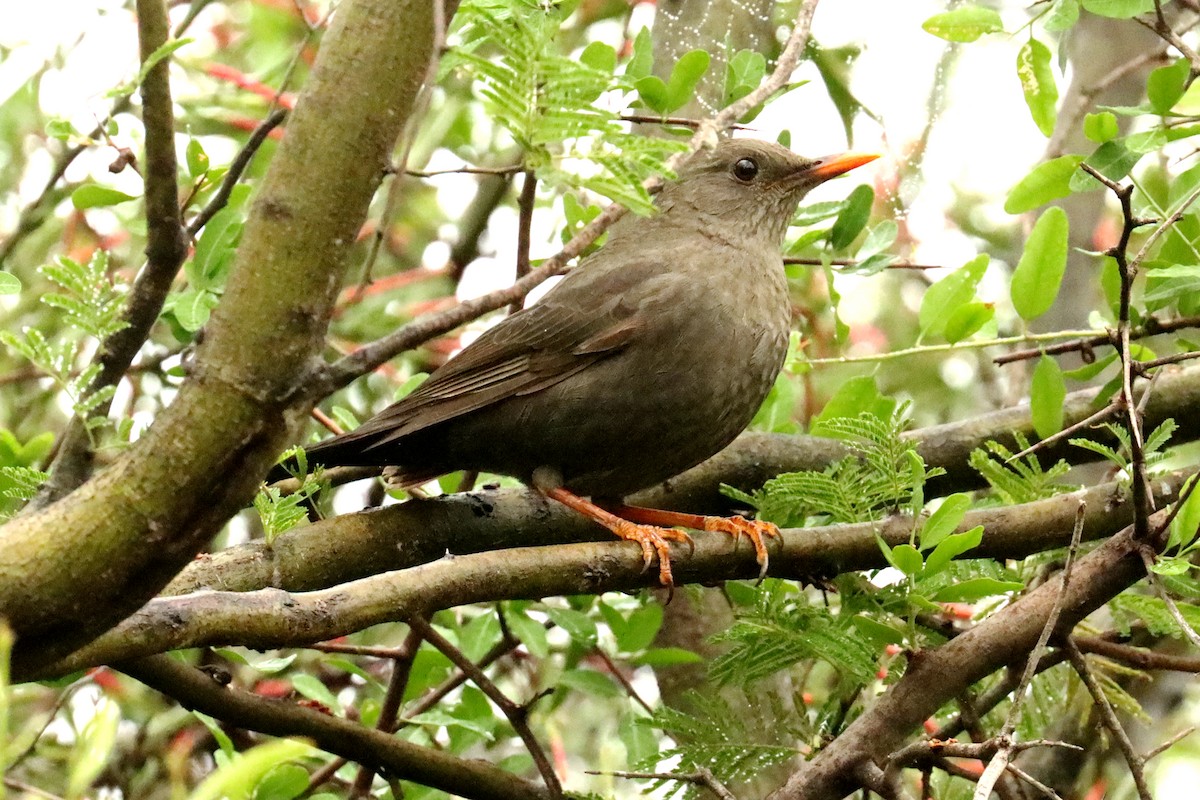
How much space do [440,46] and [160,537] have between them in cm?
80

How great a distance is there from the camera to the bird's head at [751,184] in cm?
498

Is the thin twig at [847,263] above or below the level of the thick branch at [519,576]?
above

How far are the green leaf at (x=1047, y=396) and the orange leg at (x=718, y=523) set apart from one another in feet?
2.67

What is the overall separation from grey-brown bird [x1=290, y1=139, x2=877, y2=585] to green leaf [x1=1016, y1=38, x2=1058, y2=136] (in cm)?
106

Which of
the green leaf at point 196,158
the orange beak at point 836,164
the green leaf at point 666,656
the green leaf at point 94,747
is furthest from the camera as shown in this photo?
the orange beak at point 836,164

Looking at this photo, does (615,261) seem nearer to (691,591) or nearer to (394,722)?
(691,591)

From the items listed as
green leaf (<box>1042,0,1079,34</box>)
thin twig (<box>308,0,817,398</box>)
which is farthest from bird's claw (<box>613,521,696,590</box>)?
green leaf (<box>1042,0,1079,34</box>)

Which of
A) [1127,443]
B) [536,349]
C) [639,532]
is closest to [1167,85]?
[1127,443]

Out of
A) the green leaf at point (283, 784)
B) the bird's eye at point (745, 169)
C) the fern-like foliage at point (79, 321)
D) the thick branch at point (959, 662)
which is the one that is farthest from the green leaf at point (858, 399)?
the fern-like foliage at point (79, 321)

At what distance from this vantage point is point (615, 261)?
15.5ft

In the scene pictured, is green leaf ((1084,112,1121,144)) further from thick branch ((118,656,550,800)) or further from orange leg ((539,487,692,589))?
thick branch ((118,656,550,800))

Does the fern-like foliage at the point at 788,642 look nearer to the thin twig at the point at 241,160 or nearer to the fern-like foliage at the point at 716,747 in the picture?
the fern-like foliage at the point at 716,747

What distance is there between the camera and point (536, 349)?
450cm

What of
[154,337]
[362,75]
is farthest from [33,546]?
[154,337]
